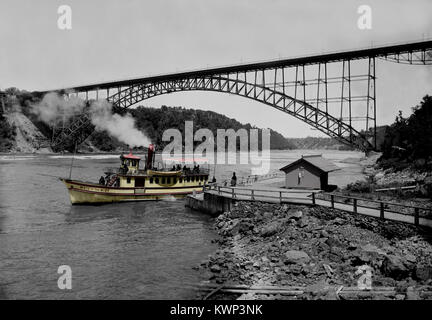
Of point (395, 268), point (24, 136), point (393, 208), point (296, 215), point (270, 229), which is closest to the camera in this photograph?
point (395, 268)

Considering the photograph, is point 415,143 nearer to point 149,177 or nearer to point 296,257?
point 149,177

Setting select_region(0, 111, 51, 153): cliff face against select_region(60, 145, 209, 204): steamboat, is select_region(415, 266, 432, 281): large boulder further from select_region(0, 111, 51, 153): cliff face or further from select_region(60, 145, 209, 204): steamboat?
select_region(0, 111, 51, 153): cliff face

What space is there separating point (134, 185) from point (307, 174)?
14.3m

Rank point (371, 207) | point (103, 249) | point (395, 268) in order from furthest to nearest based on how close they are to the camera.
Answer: point (103, 249) < point (371, 207) < point (395, 268)

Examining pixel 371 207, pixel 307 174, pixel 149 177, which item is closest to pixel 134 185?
pixel 149 177

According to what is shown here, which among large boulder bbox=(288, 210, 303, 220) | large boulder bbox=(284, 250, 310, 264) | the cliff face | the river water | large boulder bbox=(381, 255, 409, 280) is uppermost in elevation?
the cliff face

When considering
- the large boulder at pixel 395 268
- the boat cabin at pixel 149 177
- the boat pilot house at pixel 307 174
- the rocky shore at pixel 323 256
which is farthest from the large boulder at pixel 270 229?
the boat cabin at pixel 149 177

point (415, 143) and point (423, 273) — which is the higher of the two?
point (415, 143)

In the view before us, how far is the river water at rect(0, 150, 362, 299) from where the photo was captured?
1205 centimetres

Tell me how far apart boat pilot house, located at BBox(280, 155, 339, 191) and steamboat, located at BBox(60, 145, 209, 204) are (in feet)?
30.3

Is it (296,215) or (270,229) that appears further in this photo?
(296,215)

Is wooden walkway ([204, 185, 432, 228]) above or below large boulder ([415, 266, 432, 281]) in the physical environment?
above

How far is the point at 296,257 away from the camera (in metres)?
12.7

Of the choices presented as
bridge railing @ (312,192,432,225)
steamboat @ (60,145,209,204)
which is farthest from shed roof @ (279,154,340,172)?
steamboat @ (60,145,209,204)
